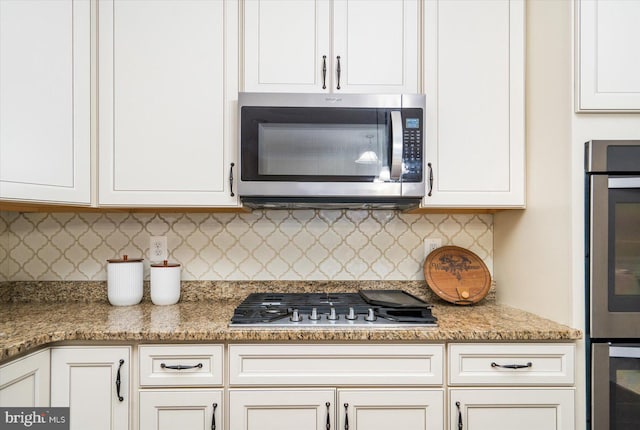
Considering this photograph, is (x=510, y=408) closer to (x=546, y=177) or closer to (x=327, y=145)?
(x=546, y=177)

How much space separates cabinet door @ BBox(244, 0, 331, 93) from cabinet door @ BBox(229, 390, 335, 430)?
120cm

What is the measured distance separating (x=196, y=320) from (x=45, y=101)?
100cm

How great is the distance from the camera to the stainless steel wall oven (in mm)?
1367

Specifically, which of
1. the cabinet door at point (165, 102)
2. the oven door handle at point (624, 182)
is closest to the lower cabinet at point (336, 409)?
the cabinet door at point (165, 102)

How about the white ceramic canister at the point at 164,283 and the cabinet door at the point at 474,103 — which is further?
the white ceramic canister at the point at 164,283

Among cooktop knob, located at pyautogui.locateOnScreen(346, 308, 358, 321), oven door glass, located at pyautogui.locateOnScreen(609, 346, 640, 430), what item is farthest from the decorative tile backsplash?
oven door glass, located at pyautogui.locateOnScreen(609, 346, 640, 430)

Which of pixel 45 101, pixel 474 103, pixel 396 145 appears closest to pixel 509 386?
pixel 396 145

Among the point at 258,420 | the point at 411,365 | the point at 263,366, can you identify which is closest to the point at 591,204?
the point at 411,365

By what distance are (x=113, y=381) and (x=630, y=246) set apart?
1875 mm

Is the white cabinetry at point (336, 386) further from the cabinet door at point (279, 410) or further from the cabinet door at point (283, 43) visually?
the cabinet door at point (283, 43)

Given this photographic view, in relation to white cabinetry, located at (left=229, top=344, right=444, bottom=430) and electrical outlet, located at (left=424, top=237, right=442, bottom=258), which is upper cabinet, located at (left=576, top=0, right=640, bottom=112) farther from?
white cabinetry, located at (left=229, top=344, right=444, bottom=430)

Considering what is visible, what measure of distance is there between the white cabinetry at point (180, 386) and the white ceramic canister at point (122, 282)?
0.52 m

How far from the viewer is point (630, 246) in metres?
1.37

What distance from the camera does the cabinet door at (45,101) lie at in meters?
1.38
